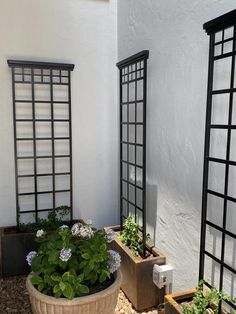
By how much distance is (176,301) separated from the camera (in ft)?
5.67

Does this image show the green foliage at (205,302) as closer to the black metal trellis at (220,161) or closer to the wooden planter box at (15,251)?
the black metal trellis at (220,161)

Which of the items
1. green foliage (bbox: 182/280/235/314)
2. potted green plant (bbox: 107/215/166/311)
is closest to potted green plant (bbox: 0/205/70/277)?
potted green plant (bbox: 107/215/166/311)

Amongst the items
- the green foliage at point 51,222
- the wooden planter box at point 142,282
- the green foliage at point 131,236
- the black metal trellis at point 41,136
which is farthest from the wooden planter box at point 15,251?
the wooden planter box at point 142,282

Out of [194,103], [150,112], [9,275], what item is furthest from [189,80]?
[9,275]

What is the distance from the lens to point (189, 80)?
197 cm

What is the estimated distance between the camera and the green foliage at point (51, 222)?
2889 mm

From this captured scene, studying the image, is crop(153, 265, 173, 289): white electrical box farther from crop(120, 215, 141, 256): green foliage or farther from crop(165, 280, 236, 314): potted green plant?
crop(165, 280, 236, 314): potted green plant

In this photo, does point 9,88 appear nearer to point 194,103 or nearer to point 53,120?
point 53,120

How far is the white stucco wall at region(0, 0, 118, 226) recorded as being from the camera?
2.90 meters

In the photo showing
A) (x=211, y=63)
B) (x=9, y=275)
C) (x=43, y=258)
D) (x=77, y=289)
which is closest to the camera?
(x=211, y=63)

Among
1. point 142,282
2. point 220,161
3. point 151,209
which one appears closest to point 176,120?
point 220,161

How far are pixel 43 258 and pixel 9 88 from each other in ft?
5.75

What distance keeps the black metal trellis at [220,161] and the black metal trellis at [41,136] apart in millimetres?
1707

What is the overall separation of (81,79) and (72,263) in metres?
1.98
